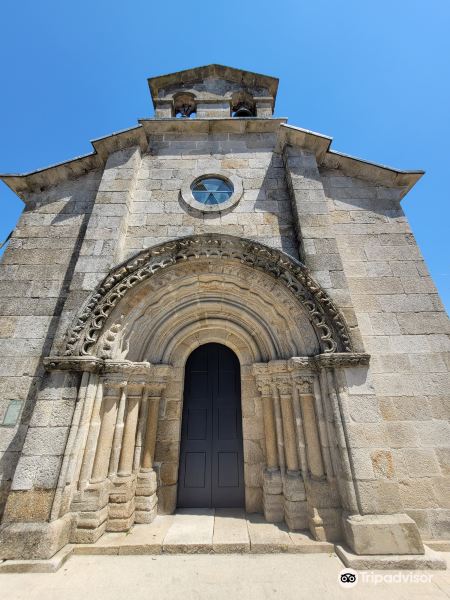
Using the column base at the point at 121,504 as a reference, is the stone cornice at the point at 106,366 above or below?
above

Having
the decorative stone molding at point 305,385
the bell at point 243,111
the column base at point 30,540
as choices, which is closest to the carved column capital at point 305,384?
the decorative stone molding at point 305,385

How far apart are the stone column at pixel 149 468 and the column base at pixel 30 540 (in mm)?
982

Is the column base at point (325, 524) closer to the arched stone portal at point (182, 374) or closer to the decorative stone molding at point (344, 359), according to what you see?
the arched stone portal at point (182, 374)

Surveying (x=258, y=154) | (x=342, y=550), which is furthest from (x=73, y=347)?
(x=258, y=154)

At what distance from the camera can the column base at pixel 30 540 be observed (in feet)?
9.39

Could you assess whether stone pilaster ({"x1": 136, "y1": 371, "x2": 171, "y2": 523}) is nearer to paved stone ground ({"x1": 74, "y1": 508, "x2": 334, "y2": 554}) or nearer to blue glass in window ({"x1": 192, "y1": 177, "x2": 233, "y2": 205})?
paved stone ground ({"x1": 74, "y1": 508, "x2": 334, "y2": 554})

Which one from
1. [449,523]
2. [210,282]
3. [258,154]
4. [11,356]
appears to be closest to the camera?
[449,523]

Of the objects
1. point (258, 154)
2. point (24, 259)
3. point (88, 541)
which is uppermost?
point (258, 154)

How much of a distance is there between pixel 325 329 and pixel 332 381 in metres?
0.73

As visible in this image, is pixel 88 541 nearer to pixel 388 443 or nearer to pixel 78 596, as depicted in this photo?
pixel 78 596

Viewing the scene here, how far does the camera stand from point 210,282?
4.66 meters

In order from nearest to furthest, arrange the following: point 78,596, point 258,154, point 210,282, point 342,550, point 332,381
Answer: point 78,596 < point 342,550 < point 332,381 < point 210,282 < point 258,154

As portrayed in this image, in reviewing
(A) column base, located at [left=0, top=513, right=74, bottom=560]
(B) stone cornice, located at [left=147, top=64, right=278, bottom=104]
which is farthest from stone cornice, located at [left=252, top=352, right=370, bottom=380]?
(B) stone cornice, located at [left=147, top=64, right=278, bottom=104]

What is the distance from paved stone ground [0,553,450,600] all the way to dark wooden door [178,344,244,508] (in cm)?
121
